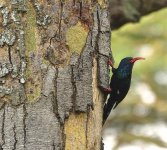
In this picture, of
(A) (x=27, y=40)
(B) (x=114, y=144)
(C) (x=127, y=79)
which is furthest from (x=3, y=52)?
(B) (x=114, y=144)

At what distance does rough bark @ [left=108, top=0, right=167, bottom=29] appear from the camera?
4.93m

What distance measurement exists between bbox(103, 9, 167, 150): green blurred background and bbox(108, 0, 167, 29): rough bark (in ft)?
4.33

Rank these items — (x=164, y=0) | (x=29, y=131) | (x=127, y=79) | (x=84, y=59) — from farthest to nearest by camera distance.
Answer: (x=164, y=0)
(x=127, y=79)
(x=84, y=59)
(x=29, y=131)

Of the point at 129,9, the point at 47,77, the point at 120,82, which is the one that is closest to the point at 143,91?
the point at 129,9

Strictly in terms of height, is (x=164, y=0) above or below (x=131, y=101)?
below

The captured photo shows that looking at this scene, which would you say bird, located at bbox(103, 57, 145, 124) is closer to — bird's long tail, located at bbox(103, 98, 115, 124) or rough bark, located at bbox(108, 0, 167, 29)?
bird's long tail, located at bbox(103, 98, 115, 124)

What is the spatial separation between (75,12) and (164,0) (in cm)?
246

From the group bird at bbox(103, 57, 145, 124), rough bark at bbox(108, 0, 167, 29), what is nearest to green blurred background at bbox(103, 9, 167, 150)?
rough bark at bbox(108, 0, 167, 29)

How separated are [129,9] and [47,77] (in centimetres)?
253

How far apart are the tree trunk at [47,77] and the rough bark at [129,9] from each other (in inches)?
86.9

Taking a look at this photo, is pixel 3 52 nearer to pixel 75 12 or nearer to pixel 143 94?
pixel 75 12

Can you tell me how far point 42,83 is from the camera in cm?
259

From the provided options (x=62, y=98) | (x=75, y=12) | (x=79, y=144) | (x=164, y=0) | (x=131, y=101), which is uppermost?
(x=131, y=101)

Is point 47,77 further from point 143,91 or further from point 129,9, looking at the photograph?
point 143,91
